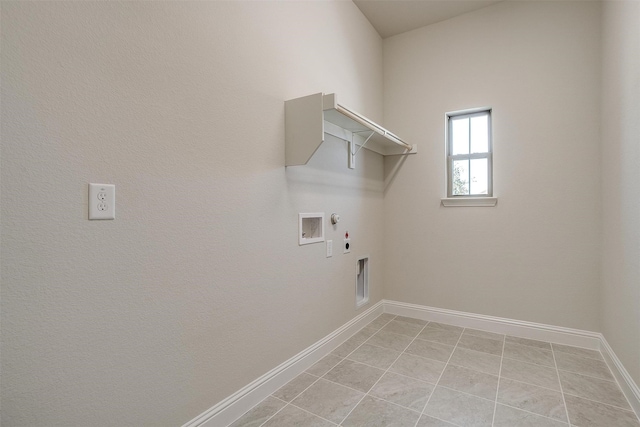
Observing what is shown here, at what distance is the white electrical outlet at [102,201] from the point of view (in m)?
1.07

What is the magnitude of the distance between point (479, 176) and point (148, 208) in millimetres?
2840

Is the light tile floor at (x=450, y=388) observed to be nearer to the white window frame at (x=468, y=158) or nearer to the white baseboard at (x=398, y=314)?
the white baseboard at (x=398, y=314)

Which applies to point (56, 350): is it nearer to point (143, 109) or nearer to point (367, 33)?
point (143, 109)

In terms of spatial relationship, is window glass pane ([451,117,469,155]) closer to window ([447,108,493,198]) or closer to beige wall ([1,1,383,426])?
window ([447,108,493,198])

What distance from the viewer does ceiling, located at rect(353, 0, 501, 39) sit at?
9.23 ft

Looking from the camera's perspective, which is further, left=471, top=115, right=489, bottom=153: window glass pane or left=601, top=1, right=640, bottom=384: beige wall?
left=471, top=115, right=489, bottom=153: window glass pane

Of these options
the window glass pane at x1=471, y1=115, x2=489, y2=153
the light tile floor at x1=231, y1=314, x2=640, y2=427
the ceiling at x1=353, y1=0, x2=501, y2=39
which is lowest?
the light tile floor at x1=231, y1=314, x2=640, y2=427

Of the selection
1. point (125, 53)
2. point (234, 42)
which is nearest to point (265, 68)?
point (234, 42)

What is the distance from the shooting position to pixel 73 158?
103 centimetres

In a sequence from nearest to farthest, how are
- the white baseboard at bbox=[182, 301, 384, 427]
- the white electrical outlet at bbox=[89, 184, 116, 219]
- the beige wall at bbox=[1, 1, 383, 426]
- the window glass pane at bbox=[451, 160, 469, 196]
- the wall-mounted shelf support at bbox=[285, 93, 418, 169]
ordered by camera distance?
1. the beige wall at bbox=[1, 1, 383, 426]
2. the white electrical outlet at bbox=[89, 184, 116, 219]
3. the white baseboard at bbox=[182, 301, 384, 427]
4. the wall-mounted shelf support at bbox=[285, 93, 418, 169]
5. the window glass pane at bbox=[451, 160, 469, 196]

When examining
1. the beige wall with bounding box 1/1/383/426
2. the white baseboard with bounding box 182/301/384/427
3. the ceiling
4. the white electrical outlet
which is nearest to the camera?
the beige wall with bounding box 1/1/383/426

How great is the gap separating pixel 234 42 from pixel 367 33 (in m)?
1.90

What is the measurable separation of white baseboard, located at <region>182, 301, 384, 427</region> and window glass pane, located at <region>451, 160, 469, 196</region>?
1624mm

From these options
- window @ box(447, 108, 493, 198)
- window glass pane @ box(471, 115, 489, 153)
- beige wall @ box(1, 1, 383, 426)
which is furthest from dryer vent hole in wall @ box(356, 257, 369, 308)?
window glass pane @ box(471, 115, 489, 153)
